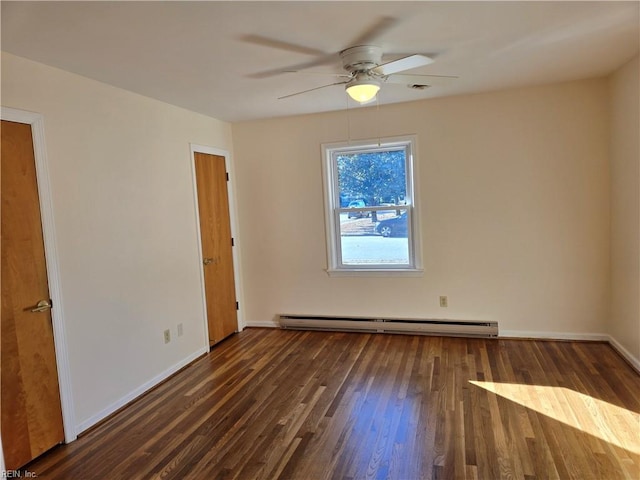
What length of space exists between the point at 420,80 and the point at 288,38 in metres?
1.17

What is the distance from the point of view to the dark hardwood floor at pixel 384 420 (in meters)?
2.27

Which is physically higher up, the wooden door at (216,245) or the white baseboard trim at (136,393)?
the wooden door at (216,245)

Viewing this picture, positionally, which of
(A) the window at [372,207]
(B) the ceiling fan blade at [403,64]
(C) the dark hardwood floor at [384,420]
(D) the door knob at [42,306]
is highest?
(B) the ceiling fan blade at [403,64]

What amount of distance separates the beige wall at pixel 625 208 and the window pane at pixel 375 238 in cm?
186

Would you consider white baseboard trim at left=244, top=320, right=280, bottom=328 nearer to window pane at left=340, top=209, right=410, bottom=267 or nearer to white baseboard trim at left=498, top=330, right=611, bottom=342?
window pane at left=340, top=209, right=410, bottom=267

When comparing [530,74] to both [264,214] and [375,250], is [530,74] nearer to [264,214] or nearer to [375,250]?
[375,250]

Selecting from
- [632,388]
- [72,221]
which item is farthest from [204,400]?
[632,388]

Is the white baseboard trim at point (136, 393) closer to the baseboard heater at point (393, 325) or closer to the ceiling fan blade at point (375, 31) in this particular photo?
the baseboard heater at point (393, 325)

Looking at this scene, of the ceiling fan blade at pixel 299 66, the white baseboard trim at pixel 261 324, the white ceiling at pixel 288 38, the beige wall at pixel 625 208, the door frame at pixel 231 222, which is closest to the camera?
the white ceiling at pixel 288 38

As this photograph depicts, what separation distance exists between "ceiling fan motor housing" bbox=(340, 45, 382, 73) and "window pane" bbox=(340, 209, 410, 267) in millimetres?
1997

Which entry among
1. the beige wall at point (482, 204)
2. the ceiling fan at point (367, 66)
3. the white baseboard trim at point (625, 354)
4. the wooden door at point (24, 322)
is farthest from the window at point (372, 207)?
the wooden door at point (24, 322)

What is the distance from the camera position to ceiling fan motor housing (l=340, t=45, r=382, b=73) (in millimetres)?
2557

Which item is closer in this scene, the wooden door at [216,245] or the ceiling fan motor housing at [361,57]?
the ceiling fan motor housing at [361,57]

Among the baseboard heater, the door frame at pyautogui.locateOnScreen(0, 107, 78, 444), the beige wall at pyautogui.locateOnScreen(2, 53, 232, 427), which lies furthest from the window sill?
the door frame at pyautogui.locateOnScreen(0, 107, 78, 444)
